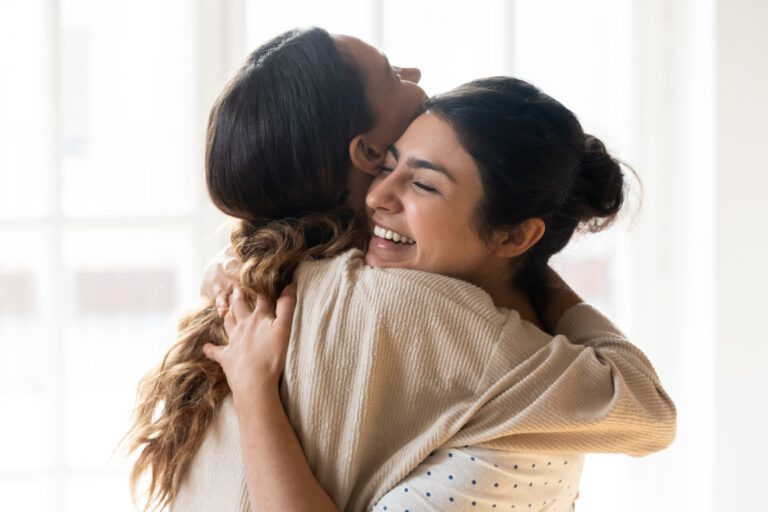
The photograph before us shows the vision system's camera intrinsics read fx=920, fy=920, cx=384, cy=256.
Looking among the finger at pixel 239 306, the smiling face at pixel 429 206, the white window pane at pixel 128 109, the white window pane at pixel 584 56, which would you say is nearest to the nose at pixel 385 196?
the smiling face at pixel 429 206

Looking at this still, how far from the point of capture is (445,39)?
2.33 m

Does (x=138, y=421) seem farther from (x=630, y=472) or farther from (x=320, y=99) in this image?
(x=630, y=472)

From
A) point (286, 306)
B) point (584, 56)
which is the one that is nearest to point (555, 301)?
point (286, 306)

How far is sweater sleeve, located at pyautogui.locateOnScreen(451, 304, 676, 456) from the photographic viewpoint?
1.03 meters

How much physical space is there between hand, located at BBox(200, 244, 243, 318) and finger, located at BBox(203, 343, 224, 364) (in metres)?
0.06

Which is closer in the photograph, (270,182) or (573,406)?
(573,406)

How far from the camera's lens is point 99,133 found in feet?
7.32

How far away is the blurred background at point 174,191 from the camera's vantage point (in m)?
2.16

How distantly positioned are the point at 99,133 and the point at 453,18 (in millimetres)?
921

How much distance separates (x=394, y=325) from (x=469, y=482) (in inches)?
7.7

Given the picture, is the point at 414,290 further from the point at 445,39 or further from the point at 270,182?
the point at 445,39

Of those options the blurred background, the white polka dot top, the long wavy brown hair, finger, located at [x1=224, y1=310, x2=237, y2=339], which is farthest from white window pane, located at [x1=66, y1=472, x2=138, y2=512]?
the white polka dot top

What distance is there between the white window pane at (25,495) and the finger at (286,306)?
1323 millimetres

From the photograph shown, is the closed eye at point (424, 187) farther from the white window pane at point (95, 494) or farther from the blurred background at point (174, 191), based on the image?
the white window pane at point (95, 494)
